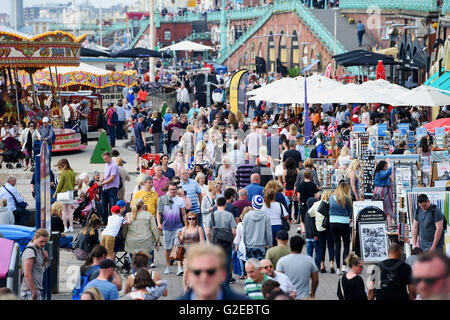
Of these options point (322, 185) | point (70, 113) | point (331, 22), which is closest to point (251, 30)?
point (331, 22)

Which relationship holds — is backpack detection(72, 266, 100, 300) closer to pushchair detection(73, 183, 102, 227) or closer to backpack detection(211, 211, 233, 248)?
backpack detection(211, 211, 233, 248)

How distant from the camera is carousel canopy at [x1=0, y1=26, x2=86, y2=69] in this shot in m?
26.9

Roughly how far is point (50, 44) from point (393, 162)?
601 inches

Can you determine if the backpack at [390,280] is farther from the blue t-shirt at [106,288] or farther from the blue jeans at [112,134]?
the blue jeans at [112,134]

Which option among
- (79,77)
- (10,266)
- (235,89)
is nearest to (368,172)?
(10,266)

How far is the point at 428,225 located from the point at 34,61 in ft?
57.4

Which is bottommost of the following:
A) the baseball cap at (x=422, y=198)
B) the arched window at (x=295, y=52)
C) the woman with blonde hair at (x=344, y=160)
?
the baseball cap at (x=422, y=198)

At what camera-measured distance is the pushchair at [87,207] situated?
1677cm

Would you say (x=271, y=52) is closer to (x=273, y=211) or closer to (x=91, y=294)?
(x=273, y=211)

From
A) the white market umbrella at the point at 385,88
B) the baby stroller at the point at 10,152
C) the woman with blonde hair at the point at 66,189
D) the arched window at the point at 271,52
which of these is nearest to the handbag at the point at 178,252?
the woman with blonde hair at the point at 66,189

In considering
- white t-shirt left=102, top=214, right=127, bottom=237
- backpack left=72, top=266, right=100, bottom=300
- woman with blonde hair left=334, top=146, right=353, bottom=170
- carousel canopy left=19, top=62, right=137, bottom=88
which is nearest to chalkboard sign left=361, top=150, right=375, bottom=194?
woman with blonde hair left=334, top=146, right=353, bottom=170

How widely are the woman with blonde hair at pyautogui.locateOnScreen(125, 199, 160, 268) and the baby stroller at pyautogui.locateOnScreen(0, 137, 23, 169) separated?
12.4m

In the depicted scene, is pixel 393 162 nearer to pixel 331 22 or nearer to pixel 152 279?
pixel 152 279

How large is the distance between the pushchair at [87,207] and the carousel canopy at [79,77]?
18.2m
